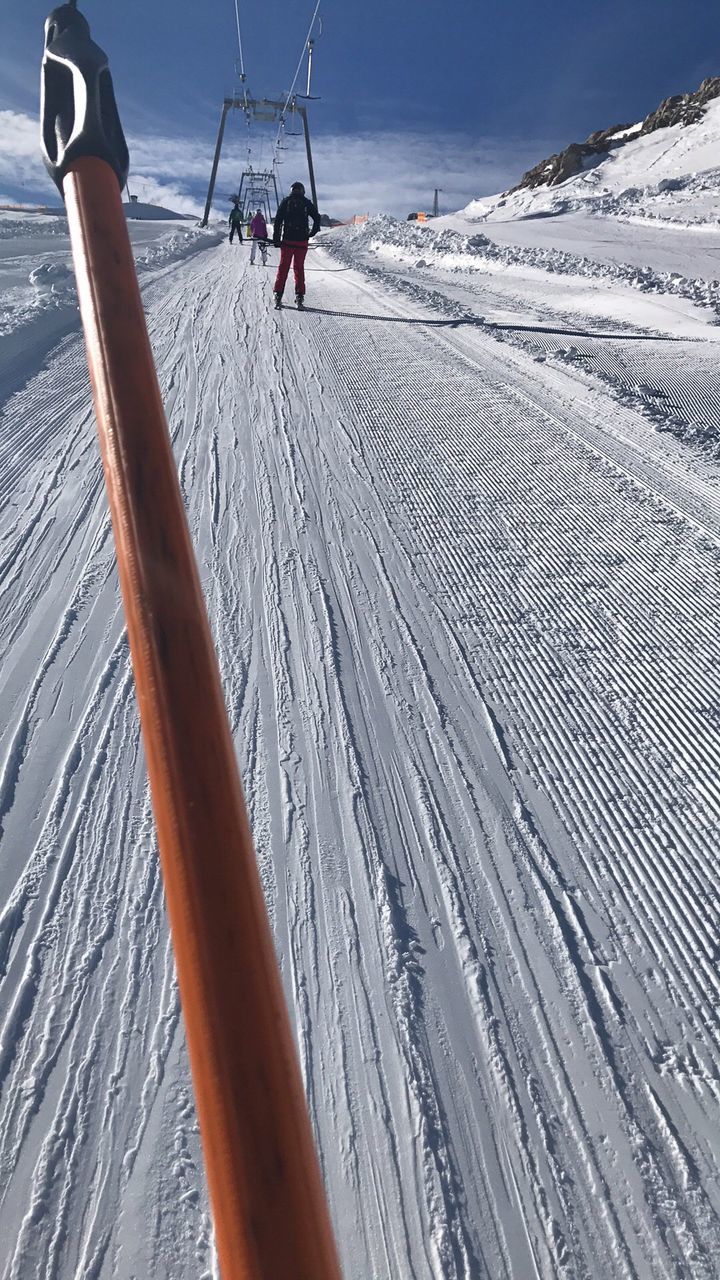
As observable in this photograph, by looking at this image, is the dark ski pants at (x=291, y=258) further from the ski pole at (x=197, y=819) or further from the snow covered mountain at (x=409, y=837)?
the ski pole at (x=197, y=819)

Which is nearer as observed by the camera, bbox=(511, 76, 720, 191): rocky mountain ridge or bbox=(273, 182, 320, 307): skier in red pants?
bbox=(273, 182, 320, 307): skier in red pants

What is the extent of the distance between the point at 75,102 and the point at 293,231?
8.00 m

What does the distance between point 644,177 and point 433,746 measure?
2393 centimetres

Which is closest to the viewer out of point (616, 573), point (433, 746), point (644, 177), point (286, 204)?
point (433, 746)

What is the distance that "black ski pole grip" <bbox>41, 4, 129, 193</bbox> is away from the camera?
85 cm

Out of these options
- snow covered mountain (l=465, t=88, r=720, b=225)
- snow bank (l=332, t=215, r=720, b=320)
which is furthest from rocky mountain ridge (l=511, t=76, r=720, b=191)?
snow bank (l=332, t=215, r=720, b=320)

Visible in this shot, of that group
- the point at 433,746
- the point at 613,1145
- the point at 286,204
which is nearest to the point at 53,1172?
the point at 613,1145

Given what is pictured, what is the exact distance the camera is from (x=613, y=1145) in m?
1.37

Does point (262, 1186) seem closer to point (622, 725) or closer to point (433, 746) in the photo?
point (433, 746)

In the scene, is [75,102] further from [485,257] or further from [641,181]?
[641,181]

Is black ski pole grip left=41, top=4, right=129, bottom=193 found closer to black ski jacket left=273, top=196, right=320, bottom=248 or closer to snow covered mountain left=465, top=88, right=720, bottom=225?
black ski jacket left=273, top=196, right=320, bottom=248

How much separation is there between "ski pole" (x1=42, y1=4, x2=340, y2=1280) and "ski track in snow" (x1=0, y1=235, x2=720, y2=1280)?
37.7 inches

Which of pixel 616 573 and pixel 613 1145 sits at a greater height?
pixel 616 573

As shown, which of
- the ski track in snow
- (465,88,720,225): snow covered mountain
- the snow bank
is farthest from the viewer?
(465,88,720,225): snow covered mountain
